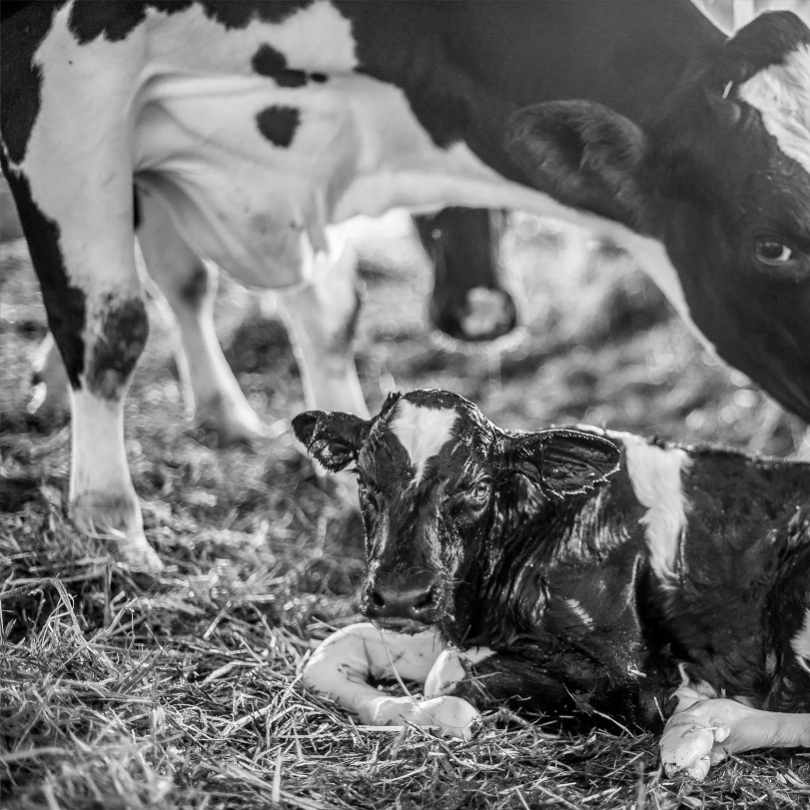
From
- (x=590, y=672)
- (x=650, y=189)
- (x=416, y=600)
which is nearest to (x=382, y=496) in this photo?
(x=416, y=600)

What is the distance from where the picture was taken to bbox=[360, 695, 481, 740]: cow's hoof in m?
2.86

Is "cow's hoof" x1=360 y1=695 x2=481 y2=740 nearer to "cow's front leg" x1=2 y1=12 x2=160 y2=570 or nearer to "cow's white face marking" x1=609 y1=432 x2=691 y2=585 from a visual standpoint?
"cow's white face marking" x1=609 y1=432 x2=691 y2=585

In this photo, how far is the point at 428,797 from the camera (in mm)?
2596

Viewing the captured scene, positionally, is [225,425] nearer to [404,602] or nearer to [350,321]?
[350,321]

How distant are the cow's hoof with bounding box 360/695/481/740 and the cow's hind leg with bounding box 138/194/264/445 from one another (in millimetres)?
2256

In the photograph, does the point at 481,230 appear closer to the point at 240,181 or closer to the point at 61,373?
the point at 240,181

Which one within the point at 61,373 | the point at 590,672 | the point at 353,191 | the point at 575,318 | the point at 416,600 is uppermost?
the point at 353,191

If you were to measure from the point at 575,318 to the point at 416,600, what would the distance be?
5115 millimetres

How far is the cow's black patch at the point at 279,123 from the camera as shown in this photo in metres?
3.90

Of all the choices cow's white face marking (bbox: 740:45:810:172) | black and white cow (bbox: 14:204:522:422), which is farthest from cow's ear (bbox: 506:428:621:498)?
black and white cow (bbox: 14:204:522:422)

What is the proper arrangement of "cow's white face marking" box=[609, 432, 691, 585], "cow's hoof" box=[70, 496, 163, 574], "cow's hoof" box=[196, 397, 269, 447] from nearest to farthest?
1. "cow's white face marking" box=[609, 432, 691, 585]
2. "cow's hoof" box=[70, 496, 163, 574]
3. "cow's hoof" box=[196, 397, 269, 447]

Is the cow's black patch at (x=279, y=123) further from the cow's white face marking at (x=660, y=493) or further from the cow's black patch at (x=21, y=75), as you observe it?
the cow's white face marking at (x=660, y=493)

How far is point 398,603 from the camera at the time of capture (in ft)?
8.79

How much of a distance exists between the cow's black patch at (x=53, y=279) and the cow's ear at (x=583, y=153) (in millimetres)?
1387
